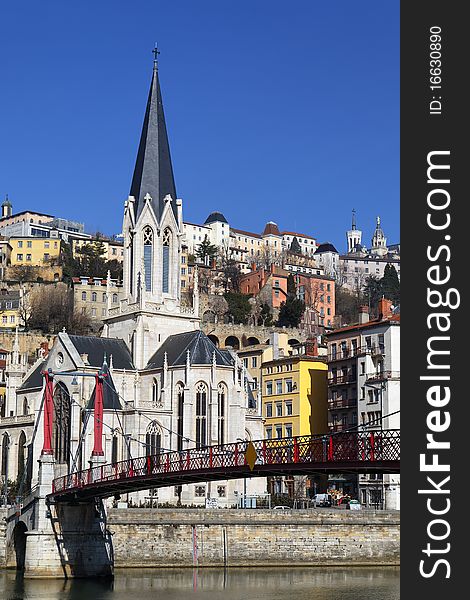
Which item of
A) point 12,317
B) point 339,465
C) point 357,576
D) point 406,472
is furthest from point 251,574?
point 12,317

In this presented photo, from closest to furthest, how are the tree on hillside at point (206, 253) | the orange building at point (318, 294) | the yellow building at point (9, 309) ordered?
the yellow building at point (9, 309) → the orange building at point (318, 294) → the tree on hillside at point (206, 253)

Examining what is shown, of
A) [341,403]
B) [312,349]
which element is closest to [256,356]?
[312,349]

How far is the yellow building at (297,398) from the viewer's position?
91.2 meters

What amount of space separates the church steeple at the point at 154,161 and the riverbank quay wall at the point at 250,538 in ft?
99.5

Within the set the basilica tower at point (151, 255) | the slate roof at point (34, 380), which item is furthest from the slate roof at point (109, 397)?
the slate roof at point (34, 380)

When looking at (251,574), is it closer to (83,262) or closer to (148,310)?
(148,310)

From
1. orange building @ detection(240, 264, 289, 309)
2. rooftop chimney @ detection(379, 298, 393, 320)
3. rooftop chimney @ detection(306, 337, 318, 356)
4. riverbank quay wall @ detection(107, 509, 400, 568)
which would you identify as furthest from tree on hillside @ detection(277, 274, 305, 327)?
riverbank quay wall @ detection(107, 509, 400, 568)

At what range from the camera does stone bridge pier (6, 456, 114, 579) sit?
59.0m

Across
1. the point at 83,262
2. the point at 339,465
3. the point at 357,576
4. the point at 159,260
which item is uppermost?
the point at 83,262

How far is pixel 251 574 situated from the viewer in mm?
61781

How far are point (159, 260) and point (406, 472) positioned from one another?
64244 millimetres

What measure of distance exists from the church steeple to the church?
0.08 meters

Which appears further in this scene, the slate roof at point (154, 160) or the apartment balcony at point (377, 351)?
the slate roof at point (154, 160)

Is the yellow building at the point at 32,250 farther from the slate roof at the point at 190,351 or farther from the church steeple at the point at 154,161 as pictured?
the slate roof at the point at 190,351
